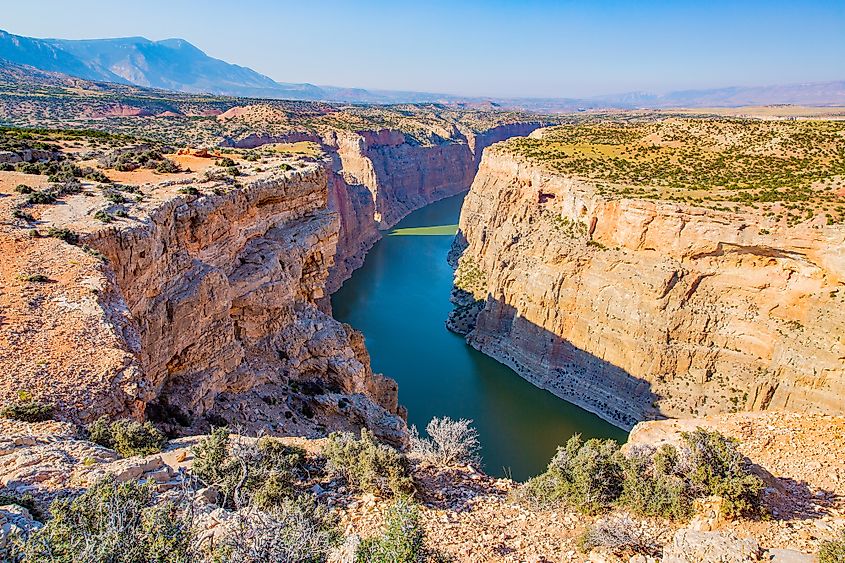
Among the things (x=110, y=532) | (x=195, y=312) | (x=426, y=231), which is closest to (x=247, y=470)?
(x=110, y=532)

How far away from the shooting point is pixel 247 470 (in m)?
7.12

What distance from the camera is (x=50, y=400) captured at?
24.1 feet

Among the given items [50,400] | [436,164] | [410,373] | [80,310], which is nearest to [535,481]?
[50,400]

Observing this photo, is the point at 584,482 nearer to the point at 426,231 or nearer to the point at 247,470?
the point at 247,470

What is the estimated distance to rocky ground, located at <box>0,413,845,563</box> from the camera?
245 inches

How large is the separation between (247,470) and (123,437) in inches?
66.6

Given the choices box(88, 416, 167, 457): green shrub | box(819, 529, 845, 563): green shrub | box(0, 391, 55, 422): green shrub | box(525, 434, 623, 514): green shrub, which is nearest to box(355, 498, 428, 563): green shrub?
box(525, 434, 623, 514): green shrub

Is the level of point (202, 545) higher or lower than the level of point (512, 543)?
higher

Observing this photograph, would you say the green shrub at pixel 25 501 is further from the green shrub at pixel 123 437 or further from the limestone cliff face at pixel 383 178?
the limestone cliff face at pixel 383 178

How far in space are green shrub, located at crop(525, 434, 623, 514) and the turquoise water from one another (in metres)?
11.6

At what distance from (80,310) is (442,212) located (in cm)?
5653

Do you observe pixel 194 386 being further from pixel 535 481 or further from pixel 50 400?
pixel 535 481

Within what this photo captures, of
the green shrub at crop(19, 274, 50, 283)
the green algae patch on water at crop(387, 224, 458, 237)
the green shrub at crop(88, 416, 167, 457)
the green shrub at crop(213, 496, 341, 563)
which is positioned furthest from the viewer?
the green algae patch on water at crop(387, 224, 458, 237)

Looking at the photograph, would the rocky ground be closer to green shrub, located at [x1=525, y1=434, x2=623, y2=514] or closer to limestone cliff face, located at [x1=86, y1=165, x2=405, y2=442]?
green shrub, located at [x1=525, y1=434, x2=623, y2=514]
